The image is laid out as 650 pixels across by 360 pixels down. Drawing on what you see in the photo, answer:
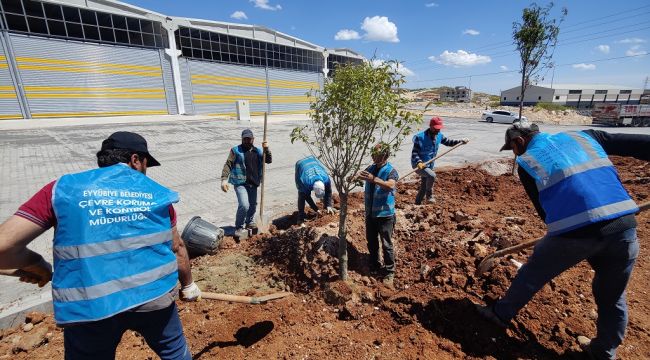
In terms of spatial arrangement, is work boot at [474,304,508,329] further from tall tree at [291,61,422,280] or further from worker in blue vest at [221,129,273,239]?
worker in blue vest at [221,129,273,239]

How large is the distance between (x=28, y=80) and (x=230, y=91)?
1324cm

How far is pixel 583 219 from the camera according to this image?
6.98ft

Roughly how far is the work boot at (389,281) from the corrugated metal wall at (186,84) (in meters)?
25.2

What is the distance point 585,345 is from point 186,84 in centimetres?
2703

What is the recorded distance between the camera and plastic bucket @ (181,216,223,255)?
418cm

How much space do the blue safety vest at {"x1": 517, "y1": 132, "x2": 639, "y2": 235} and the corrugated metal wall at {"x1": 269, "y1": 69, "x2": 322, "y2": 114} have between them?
30897 millimetres

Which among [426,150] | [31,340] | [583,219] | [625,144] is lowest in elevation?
[31,340]

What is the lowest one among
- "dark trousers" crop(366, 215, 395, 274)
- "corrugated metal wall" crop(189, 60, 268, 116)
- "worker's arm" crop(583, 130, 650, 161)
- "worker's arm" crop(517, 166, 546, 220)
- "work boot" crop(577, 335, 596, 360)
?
"work boot" crop(577, 335, 596, 360)

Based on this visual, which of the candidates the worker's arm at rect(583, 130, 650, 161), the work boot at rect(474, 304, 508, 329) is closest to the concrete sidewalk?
the work boot at rect(474, 304, 508, 329)

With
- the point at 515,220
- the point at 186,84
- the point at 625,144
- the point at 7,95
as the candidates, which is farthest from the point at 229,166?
the point at 186,84

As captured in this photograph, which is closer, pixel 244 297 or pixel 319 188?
pixel 244 297

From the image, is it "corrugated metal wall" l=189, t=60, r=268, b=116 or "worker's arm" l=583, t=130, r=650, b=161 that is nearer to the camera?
"worker's arm" l=583, t=130, r=650, b=161

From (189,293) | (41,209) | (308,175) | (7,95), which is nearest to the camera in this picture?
(41,209)

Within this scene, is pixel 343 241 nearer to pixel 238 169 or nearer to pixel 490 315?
pixel 490 315
